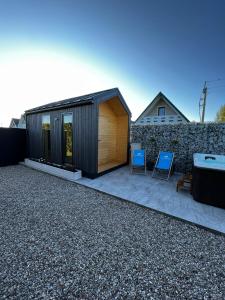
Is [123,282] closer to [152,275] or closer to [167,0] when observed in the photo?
[152,275]

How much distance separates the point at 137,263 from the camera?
1735 mm

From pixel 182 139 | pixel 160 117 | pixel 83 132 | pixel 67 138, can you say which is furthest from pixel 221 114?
pixel 67 138

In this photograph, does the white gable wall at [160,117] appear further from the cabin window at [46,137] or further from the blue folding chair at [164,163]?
the cabin window at [46,137]

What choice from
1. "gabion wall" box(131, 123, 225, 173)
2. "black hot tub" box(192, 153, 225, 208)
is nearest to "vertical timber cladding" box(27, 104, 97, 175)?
"gabion wall" box(131, 123, 225, 173)

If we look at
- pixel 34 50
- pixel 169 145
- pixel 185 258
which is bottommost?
pixel 185 258

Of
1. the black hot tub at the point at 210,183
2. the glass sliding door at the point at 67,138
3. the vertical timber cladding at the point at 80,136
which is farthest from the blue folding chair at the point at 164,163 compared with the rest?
the glass sliding door at the point at 67,138

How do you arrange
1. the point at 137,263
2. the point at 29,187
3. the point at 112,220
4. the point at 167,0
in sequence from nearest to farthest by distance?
the point at 137,263
the point at 112,220
the point at 29,187
the point at 167,0

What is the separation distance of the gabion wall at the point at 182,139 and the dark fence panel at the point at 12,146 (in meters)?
5.98

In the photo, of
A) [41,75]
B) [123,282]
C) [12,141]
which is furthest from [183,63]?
[12,141]

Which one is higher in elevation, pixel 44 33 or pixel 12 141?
pixel 44 33

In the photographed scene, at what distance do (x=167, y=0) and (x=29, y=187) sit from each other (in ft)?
25.1

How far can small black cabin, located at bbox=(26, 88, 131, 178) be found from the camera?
493cm

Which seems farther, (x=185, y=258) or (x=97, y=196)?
(x=97, y=196)

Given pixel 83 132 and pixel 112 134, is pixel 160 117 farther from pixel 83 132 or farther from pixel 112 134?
pixel 83 132
